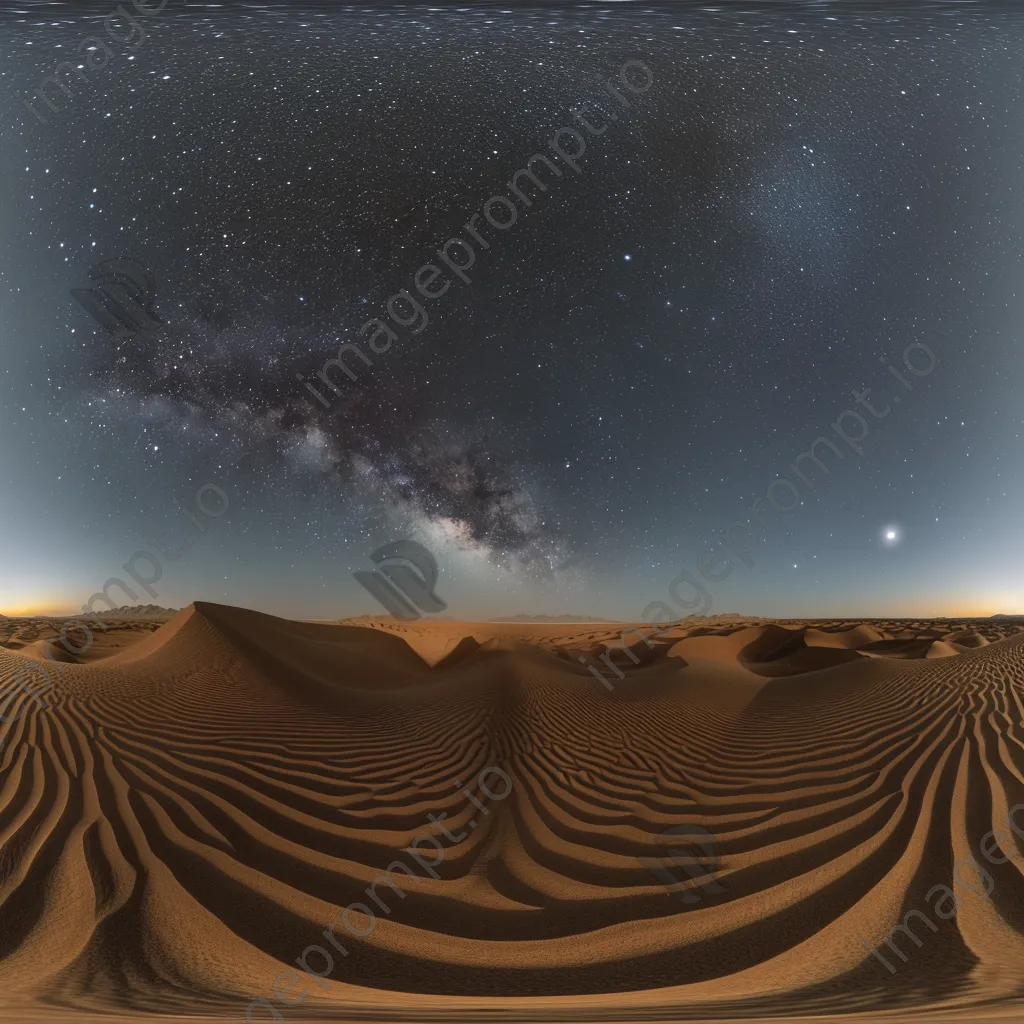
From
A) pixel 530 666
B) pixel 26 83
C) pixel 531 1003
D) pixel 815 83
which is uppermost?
pixel 815 83

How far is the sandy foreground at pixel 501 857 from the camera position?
6.55 ft

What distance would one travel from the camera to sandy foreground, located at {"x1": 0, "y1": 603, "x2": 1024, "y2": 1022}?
78.6 inches

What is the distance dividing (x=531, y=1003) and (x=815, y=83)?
760 cm

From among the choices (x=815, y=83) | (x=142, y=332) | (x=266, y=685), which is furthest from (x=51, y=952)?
(x=815, y=83)

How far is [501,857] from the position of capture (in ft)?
10.1

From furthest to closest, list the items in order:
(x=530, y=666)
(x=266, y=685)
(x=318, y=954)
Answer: (x=530, y=666), (x=266, y=685), (x=318, y=954)

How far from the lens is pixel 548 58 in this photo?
215 inches

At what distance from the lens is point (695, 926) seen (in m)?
2.39

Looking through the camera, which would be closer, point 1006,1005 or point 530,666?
point 1006,1005

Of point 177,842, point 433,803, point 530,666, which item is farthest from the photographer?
point 530,666

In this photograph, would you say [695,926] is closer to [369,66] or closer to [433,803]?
[433,803]

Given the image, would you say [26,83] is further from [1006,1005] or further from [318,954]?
[1006,1005]

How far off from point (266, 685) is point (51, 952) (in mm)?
4817

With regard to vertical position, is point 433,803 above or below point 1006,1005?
below
